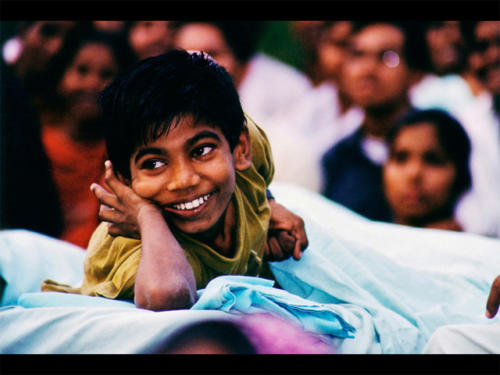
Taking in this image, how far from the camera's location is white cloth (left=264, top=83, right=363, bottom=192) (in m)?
2.48

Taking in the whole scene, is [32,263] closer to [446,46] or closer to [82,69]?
[82,69]

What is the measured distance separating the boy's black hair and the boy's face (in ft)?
0.06

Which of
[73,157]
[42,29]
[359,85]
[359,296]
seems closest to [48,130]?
[73,157]

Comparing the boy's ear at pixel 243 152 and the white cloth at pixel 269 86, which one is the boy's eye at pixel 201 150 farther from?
the white cloth at pixel 269 86

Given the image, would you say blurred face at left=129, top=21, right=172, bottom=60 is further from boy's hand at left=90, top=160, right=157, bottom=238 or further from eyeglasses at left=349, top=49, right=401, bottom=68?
boy's hand at left=90, top=160, right=157, bottom=238

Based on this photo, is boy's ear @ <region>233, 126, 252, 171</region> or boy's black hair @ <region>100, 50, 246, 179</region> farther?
boy's ear @ <region>233, 126, 252, 171</region>

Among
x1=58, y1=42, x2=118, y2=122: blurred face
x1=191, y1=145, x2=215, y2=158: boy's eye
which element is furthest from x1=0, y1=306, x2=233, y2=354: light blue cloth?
x1=58, y1=42, x2=118, y2=122: blurred face

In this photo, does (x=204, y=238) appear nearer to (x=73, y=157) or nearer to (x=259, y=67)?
(x=73, y=157)

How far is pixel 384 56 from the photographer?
2.66m

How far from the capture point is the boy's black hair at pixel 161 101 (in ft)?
3.64

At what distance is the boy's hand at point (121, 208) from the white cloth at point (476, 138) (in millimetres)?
1539

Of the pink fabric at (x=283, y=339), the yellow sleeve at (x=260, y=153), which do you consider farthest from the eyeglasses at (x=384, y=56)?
the pink fabric at (x=283, y=339)

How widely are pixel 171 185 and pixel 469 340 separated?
537 mm

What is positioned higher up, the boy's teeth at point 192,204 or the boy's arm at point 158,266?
the boy's teeth at point 192,204
